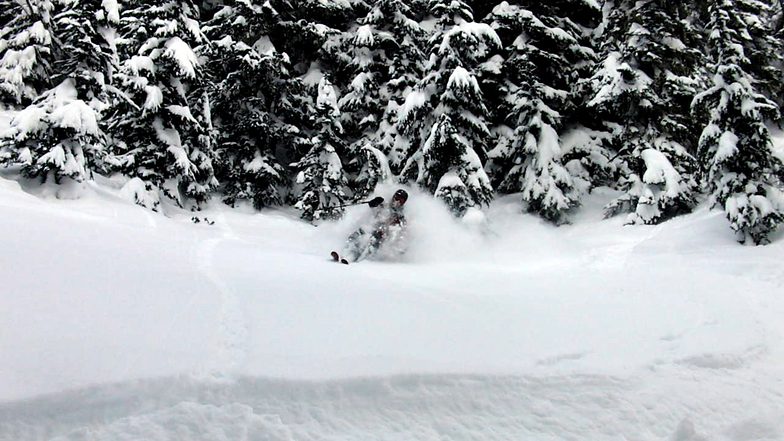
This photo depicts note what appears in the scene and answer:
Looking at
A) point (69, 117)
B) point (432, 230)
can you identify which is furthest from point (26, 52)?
point (432, 230)

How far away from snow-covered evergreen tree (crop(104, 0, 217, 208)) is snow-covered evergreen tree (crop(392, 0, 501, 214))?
22.4ft

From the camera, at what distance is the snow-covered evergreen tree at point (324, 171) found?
15.5m

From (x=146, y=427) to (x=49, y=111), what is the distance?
374 inches

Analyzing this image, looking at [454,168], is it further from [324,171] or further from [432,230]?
[324,171]

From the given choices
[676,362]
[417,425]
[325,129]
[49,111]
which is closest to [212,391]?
[417,425]

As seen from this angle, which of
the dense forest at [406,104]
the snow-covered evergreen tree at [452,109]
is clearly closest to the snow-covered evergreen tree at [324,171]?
the dense forest at [406,104]

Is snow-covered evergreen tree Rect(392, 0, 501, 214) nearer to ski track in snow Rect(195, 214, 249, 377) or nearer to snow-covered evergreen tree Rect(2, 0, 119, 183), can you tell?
snow-covered evergreen tree Rect(2, 0, 119, 183)

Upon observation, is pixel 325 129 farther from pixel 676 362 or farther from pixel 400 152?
pixel 676 362

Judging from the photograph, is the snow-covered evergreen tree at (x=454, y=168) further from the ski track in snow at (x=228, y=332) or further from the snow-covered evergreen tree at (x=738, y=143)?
the ski track in snow at (x=228, y=332)

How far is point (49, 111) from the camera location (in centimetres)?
919

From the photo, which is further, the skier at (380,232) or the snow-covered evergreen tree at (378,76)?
the snow-covered evergreen tree at (378,76)

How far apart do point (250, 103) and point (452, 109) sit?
319 inches

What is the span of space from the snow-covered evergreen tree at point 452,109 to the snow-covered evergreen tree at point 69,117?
8291mm

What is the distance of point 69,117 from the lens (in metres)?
9.00
